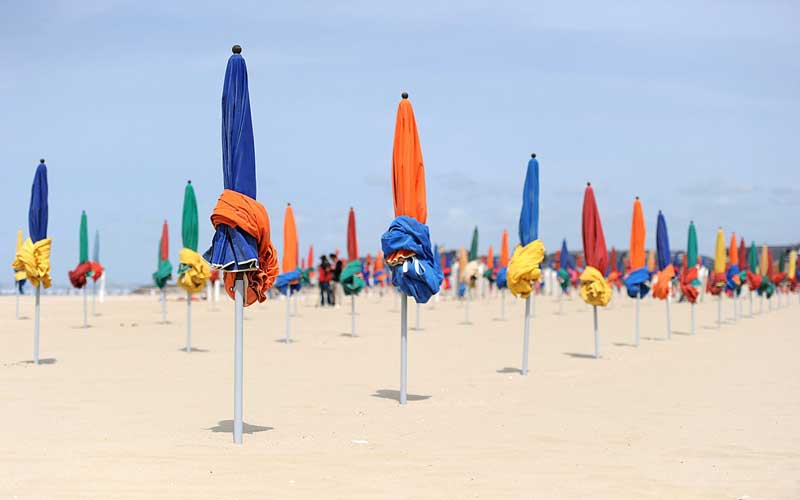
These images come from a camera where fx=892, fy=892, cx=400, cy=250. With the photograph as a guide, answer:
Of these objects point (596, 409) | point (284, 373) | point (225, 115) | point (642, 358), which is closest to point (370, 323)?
point (642, 358)

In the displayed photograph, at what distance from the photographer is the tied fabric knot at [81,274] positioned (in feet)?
88.0

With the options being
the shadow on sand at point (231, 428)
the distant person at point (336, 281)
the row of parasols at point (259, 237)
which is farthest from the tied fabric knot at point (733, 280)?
the shadow on sand at point (231, 428)

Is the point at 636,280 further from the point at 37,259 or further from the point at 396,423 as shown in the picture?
the point at 37,259

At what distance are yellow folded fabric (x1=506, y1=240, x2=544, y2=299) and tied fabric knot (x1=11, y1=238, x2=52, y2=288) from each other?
7956mm

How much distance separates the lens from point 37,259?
15336 mm

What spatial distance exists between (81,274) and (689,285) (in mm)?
17981

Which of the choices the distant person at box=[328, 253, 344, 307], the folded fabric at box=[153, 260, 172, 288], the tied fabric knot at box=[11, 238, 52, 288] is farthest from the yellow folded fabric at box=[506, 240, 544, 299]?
the distant person at box=[328, 253, 344, 307]

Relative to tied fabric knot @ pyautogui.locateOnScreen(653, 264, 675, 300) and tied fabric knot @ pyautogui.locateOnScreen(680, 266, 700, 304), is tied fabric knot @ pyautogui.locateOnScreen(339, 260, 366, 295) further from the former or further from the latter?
tied fabric knot @ pyautogui.locateOnScreen(680, 266, 700, 304)

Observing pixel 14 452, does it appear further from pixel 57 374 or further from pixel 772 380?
pixel 772 380

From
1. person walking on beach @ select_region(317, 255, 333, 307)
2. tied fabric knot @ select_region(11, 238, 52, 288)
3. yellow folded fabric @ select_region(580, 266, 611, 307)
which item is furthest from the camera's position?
A: person walking on beach @ select_region(317, 255, 333, 307)

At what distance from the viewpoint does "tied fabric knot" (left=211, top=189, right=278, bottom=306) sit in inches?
333

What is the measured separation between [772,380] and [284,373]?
26.2 ft

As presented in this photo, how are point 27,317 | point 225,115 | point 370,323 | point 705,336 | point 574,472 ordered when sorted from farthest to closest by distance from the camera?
point 27,317 → point 370,323 → point 705,336 → point 225,115 → point 574,472

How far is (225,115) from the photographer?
8609 millimetres
